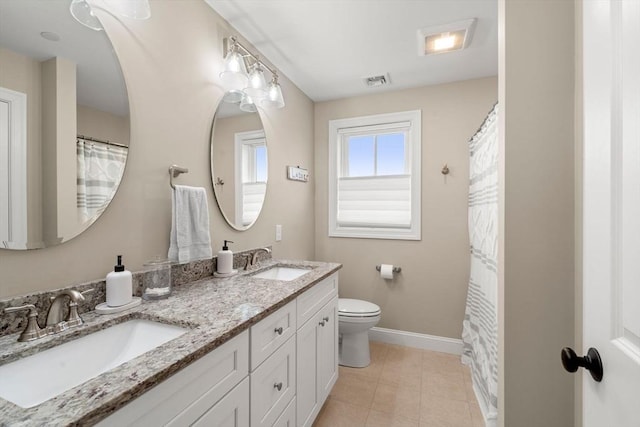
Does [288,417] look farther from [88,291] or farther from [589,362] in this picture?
[589,362]

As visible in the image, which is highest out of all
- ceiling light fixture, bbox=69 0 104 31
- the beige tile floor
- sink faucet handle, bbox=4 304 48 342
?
ceiling light fixture, bbox=69 0 104 31

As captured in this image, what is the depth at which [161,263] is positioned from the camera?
117 centimetres

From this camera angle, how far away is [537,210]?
94cm

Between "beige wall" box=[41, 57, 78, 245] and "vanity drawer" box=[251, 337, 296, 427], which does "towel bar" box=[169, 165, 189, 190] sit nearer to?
"beige wall" box=[41, 57, 78, 245]

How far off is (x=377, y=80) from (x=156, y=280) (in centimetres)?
232

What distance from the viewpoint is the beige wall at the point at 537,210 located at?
0.91 meters

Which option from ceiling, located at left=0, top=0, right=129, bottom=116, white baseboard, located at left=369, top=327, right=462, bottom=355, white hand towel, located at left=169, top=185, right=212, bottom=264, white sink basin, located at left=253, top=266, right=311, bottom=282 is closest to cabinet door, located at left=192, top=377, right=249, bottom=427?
white hand towel, located at left=169, top=185, right=212, bottom=264

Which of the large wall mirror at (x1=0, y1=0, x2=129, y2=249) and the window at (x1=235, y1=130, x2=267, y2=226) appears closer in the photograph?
the large wall mirror at (x1=0, y1=0, x2=129, y2=249)

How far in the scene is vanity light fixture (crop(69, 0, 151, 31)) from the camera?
3.24ft

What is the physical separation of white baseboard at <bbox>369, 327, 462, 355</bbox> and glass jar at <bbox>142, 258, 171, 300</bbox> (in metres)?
2.14

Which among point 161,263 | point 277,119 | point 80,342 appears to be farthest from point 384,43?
point 80,342

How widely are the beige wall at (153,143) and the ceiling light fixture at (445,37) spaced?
4.29 feet

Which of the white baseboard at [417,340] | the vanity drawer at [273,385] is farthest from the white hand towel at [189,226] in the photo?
the white baseboard at [417,340]

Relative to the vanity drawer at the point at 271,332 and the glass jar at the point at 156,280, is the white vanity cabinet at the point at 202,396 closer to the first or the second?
the vanity drawer at the point at 271,332
